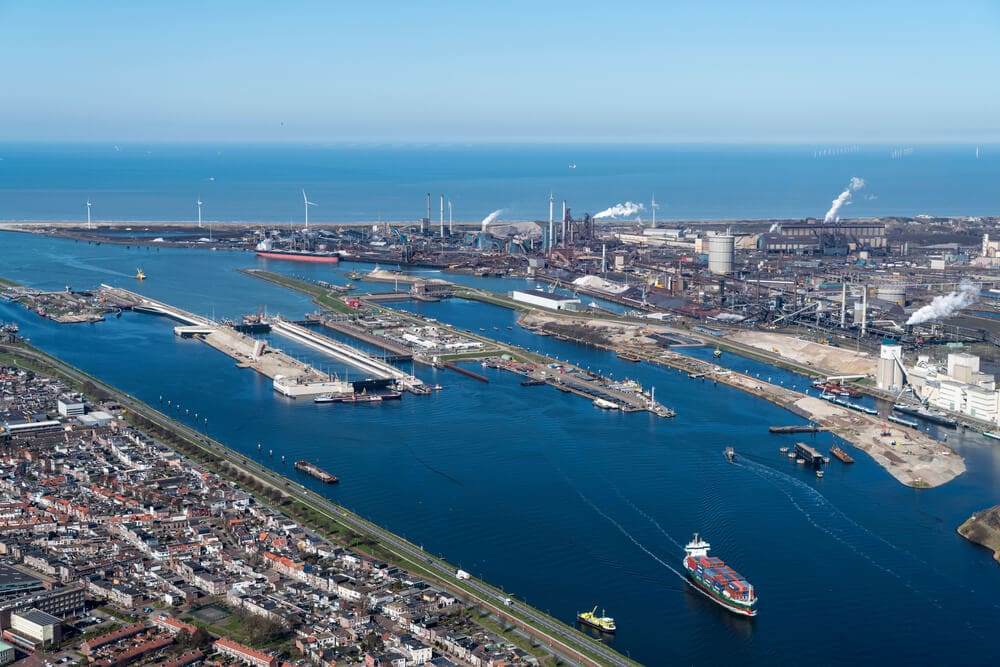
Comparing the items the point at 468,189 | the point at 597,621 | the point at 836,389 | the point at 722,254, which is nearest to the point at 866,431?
the point at 836,389

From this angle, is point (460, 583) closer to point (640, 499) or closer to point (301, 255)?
point (640, 499)

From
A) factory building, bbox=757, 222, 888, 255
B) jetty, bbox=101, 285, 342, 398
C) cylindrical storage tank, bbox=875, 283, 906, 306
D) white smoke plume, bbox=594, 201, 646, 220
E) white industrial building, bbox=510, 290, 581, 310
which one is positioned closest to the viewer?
jetty, bbox=101, 285, 342, 398

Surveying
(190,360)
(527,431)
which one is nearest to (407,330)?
(190,360)

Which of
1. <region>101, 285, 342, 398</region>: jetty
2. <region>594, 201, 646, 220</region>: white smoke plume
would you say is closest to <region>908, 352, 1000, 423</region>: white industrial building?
<region>101, 285, 342, 398</region>: jetty

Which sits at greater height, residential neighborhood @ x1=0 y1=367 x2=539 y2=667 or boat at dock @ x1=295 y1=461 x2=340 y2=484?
boat at dock @ x1=295 y1=461 x2=340 y2=484

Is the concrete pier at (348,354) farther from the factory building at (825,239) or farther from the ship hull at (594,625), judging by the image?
the factory building at (825,239)

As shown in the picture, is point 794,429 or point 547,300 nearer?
point 794,429

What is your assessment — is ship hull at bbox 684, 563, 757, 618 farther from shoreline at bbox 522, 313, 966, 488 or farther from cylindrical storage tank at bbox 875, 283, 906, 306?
cylindrical storage tank at bbox 875, 283, 906, 306
